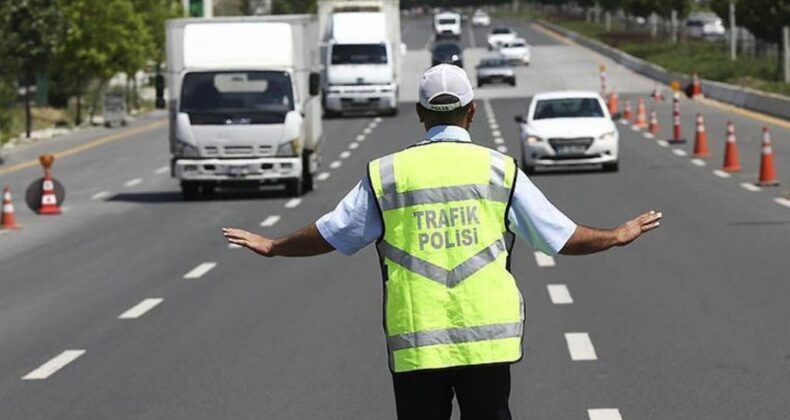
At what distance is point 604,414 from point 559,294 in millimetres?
5869

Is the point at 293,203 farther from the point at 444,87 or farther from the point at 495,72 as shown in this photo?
the point at 495,72

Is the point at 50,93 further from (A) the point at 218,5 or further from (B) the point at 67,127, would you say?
(A) the point at 218,5

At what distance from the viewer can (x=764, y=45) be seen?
87.6m

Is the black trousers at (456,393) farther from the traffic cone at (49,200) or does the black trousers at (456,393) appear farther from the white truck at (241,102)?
the white truck at (241,102)

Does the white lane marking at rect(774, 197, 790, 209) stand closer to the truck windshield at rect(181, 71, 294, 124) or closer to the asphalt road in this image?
the asphalt road

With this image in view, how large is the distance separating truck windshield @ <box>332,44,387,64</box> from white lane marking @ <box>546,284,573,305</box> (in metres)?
40.6

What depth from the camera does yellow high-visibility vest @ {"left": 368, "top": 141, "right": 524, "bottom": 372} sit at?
575 cm

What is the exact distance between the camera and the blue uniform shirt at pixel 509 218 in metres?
5.90

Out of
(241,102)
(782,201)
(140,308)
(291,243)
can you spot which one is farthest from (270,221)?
(291,243)

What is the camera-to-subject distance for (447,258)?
19.0 feet

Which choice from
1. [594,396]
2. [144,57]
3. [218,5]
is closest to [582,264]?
[594,396]

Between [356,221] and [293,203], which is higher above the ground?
[356,221]

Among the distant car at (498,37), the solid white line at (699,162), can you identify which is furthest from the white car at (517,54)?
the solid white line at (699,162)

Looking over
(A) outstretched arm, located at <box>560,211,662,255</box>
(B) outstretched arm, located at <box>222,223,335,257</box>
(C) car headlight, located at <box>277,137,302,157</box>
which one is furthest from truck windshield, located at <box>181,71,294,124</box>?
(A) outstretched arm, located at <box>560,211,662,255</box>
